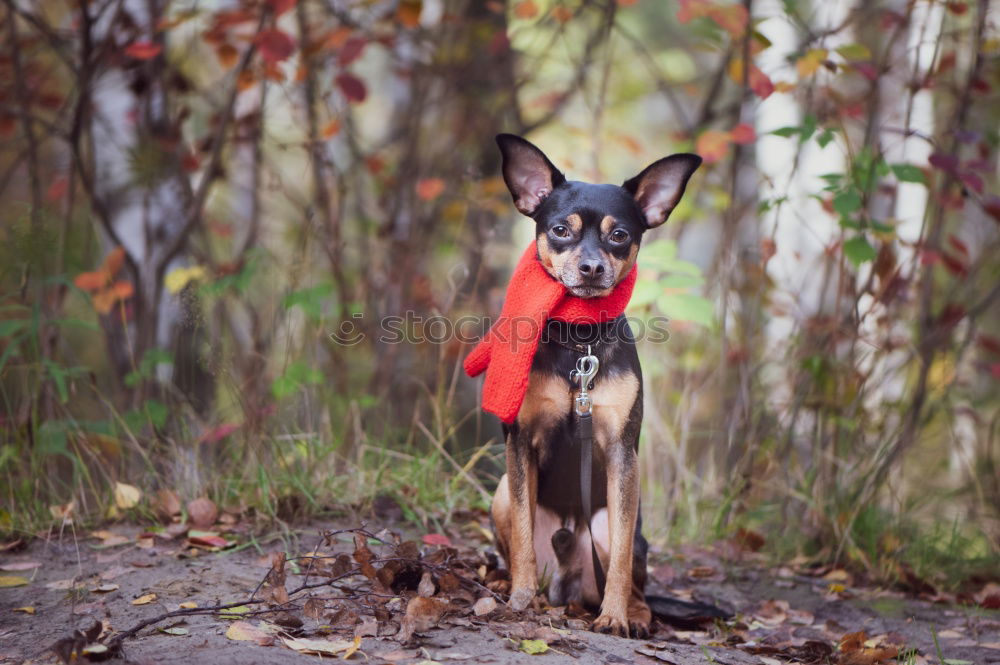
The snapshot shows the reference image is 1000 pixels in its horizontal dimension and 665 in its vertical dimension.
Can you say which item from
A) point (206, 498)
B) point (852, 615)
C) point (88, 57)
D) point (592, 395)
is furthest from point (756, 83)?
point (88, 57)

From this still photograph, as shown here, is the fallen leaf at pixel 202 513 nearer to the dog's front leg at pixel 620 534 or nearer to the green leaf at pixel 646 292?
the dog's front leg at pixel 620 534

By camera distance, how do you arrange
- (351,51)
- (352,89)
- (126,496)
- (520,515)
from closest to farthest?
(520,515)
(126,496)
(351,51)
(352,89)

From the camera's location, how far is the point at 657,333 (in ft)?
18.1

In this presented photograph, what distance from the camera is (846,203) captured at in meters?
4.22

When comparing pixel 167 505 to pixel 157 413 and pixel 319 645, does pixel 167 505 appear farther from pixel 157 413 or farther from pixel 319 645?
pixel 319 645

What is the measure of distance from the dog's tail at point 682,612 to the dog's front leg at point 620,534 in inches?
14.0

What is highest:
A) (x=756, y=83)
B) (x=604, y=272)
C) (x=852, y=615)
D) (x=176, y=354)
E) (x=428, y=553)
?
(x=756, y=83)

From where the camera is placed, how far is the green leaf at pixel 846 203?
13.8ft

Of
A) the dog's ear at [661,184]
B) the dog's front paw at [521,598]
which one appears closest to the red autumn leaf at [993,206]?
the dog's ear at [661,184]

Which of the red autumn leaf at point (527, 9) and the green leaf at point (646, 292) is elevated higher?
the red autumn leaf at point (527, 9)

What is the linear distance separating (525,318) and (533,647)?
3.64 feet

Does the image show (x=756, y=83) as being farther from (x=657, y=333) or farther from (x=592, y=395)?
(x=592, y=395)

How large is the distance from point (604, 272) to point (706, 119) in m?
3.68

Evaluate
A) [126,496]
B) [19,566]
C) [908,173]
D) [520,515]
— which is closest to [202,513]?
[126,496]
